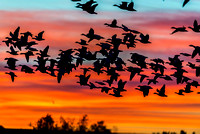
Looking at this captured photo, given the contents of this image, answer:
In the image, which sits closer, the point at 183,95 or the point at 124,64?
the point at 124,64

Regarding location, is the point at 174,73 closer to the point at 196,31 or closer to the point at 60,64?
the point at 196,31

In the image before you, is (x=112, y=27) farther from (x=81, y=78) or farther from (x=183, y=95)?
(x=183, y=95)

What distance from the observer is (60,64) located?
18.2 m

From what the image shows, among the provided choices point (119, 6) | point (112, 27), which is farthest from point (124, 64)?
point (119, 6)

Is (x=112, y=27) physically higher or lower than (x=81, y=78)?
higher

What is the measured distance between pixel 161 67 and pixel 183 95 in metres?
2.45

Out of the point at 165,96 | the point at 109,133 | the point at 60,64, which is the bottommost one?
the point at 109,133

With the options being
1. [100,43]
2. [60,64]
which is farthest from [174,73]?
[60,64]

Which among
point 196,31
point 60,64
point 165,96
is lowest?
point 165,96

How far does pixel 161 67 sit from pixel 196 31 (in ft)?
8.05

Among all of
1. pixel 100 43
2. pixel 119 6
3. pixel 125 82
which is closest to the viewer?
pixel 119 6

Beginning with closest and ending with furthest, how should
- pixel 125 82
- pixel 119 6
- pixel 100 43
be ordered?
pixel 119 6 < pixel 100 43 < pixel 125 82

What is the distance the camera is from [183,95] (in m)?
20.0

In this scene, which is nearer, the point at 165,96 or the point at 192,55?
the point at 192,55
